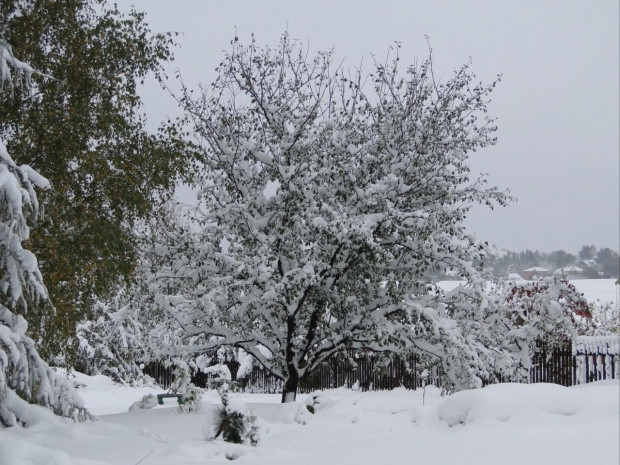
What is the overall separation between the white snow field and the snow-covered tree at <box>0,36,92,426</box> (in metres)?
0.39

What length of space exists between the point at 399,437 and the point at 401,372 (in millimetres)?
11952

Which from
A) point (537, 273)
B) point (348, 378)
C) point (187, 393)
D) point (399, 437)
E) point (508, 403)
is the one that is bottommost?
point (399, 437)

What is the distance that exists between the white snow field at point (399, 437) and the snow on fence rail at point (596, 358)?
27.9 feet

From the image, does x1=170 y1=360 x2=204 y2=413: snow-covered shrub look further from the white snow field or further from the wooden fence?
the wooden fence

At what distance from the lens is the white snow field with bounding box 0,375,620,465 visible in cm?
651

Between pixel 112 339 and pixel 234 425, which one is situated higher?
pixel 112 339

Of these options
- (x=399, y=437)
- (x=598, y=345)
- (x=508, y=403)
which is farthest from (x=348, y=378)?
(x=508, y=403)

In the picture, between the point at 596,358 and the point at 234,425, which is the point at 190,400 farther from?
the point at 596,358

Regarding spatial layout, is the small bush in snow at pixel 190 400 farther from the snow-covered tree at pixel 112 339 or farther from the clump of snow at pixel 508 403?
the snow-covered tree at pixel 112 339

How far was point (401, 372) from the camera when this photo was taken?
771 inches

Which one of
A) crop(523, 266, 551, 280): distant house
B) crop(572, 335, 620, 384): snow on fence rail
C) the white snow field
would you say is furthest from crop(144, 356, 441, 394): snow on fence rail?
the white snow field

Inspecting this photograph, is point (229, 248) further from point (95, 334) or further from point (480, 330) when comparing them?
point (95, 334)

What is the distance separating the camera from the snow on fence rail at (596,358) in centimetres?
1598

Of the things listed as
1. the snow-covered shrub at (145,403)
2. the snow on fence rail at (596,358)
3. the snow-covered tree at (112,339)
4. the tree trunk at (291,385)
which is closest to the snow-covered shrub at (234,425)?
the tree trunk at (291,385)
